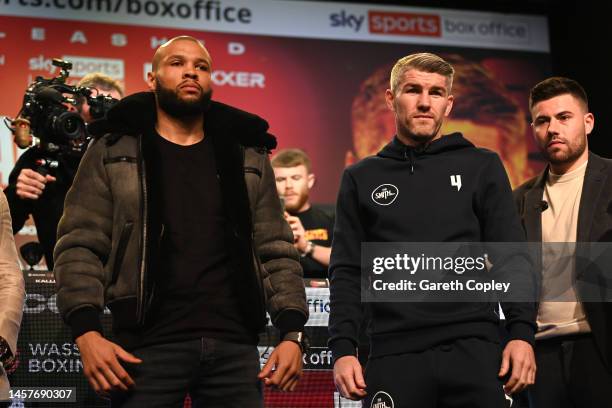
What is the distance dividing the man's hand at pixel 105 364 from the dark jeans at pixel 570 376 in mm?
1735

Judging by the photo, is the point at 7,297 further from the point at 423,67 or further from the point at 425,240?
the point at 423,67

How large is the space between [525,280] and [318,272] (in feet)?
8.00

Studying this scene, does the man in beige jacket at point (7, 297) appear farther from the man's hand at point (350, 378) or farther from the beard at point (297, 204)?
the beard at point (297, 204)

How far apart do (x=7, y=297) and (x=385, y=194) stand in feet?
4.53

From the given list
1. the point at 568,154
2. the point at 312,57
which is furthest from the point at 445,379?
the point at 312,57

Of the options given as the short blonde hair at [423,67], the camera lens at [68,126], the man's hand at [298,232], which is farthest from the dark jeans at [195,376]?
the man's hand at [298,232]

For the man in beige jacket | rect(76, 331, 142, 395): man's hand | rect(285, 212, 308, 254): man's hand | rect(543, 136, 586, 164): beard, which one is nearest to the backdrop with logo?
rect(285, 212, 308, 254): man's hand

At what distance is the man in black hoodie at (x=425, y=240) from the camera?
2.84 m

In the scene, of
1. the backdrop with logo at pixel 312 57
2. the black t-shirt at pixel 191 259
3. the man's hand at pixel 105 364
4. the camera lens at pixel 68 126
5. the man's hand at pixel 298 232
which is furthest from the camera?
the backdrop with logo at pixel 312 57

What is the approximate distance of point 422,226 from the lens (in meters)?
3.04

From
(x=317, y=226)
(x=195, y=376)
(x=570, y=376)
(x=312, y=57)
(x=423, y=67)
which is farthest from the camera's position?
(x=312, y=57)

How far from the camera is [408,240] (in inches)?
120

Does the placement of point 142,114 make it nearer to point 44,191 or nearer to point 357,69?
point 44,191

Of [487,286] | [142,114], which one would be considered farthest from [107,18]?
[487,286]
